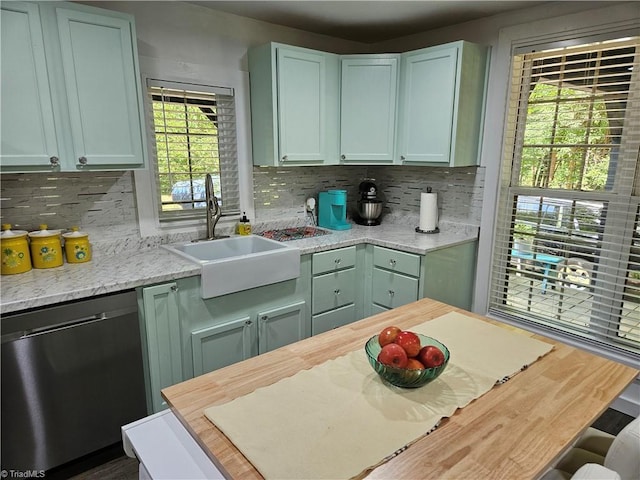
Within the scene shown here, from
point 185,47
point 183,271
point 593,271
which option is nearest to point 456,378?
point 183,271

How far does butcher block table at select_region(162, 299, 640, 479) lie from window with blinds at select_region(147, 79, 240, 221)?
1.56 metres

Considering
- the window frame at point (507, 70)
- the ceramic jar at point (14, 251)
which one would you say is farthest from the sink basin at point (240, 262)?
the window frame at point (507, 70)

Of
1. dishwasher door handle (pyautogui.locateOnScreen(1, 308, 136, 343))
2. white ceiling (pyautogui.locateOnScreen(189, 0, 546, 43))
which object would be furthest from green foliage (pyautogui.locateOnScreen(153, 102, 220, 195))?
dishwasher door handle (pyautogui.locateOnScreen(1, 308, 136, 343))

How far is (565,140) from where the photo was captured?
2447 millimetres

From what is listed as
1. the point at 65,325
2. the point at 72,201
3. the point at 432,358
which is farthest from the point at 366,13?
the point at 65,325

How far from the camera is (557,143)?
2.49m

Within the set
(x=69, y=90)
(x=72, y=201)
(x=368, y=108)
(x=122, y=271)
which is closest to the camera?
(x=69, y=90)

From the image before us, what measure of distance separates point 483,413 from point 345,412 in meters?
0.37

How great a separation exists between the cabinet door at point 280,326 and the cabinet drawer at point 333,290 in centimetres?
12

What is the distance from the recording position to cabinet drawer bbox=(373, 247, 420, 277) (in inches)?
101

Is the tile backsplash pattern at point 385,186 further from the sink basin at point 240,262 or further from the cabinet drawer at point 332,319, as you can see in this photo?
the cabinet drawer at point 332,319

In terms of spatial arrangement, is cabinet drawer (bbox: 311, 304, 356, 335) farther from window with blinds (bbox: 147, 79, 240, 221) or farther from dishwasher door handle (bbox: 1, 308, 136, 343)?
dishwasher door handle (bbox: 1, 308, 136, 343)

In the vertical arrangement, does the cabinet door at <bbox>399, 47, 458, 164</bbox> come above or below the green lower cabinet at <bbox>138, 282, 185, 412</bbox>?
above

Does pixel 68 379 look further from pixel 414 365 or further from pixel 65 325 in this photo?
pixel 414 365
